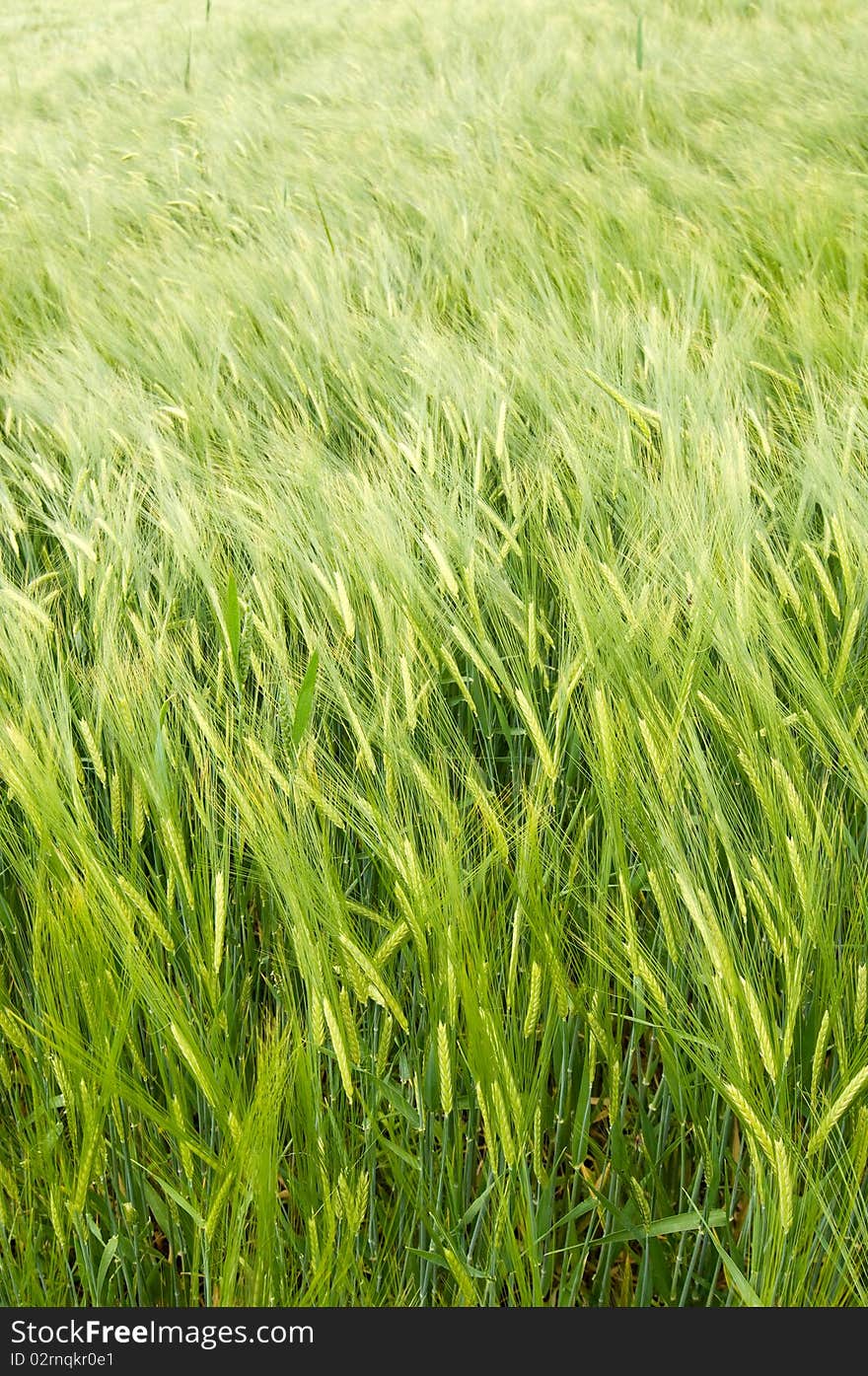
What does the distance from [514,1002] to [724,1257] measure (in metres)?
0.16

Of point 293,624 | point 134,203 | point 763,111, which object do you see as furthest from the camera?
point 763,111

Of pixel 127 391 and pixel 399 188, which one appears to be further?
pixel 399 188

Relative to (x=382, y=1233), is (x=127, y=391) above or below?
above

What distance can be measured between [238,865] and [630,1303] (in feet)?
1.14

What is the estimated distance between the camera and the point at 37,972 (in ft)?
1.68

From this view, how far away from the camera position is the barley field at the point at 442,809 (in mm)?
477

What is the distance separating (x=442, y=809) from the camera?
1.77ft

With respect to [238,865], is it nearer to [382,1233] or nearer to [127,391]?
[382,1233]

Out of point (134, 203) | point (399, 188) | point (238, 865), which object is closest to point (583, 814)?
point (238, 865)

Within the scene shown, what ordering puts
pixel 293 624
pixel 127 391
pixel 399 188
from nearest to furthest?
pixel 293 624 → pixel 127 391 → pixel 399 188

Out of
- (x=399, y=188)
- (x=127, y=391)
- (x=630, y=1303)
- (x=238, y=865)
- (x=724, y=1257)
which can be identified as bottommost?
(x=630, y=1303)

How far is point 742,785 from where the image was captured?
0.62 meters

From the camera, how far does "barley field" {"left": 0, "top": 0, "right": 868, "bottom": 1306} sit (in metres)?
0.48

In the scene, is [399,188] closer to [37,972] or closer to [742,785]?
[742,785]
